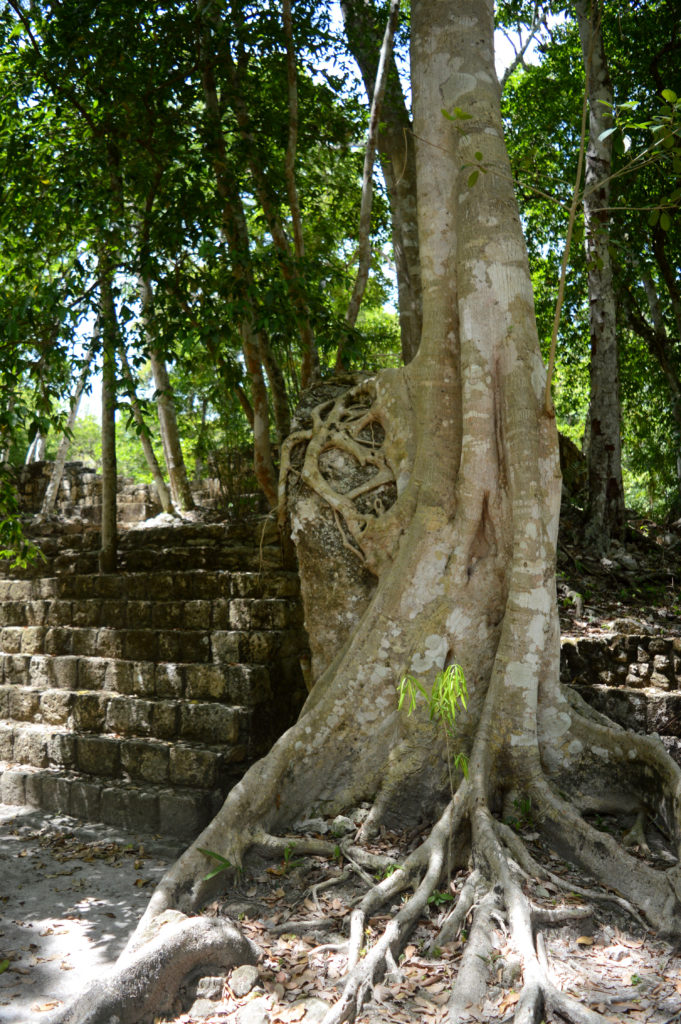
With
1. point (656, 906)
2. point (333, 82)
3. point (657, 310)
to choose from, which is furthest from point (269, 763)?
point (657, 310)

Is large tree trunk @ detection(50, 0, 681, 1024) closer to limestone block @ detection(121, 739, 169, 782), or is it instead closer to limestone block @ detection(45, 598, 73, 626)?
limestone block @ detection(121, 739, 169, 782)

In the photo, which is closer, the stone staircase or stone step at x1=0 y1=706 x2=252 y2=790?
stone step at x1=0 y1=706 x2=252 y2=790

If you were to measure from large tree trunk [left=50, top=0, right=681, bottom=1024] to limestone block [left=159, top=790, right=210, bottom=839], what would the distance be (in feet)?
2.75

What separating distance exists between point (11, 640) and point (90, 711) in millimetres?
1647

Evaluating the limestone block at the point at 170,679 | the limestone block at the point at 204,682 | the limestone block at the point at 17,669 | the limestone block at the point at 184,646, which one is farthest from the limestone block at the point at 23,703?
the limestone block at the point at 204,682

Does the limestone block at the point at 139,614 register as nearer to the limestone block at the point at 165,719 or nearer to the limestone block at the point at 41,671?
the limestone block at the point at 41,671

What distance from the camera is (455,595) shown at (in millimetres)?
3766

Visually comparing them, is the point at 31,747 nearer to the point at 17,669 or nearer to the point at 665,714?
the point at 17,669

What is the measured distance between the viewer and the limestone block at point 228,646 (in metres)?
5.09

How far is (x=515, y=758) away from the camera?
3.51 metres

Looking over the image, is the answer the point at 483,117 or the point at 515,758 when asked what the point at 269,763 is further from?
the point at 483,117

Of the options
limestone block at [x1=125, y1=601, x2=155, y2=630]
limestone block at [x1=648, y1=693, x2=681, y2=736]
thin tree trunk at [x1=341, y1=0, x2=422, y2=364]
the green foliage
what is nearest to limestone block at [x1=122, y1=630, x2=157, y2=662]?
limestone block at [x1=125, y1=601, x2=155, y2=630]

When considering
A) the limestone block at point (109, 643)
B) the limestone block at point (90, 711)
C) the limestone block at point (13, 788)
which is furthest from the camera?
the limestone block at point (109, 643)

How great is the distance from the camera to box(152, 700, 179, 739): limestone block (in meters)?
4.91
